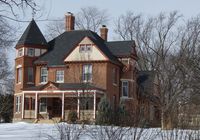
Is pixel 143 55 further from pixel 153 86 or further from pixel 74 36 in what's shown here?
pixel 74 36

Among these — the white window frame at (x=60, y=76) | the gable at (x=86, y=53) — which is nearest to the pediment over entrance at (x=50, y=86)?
the white window frame at (x=60, y=76)

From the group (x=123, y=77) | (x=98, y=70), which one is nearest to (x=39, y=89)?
(x=98, y=70)

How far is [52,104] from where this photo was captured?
5134cm

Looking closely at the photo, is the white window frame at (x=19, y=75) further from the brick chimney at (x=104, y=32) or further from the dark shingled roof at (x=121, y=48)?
the brick chimney at (x=104, y=32)

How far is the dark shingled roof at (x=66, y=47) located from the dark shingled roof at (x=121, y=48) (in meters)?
0.62

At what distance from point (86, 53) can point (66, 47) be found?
456 cm

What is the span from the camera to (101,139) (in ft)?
36.5

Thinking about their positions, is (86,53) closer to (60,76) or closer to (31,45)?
(60,76)

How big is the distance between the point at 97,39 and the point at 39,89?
30.5ft

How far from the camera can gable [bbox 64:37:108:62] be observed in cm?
5047

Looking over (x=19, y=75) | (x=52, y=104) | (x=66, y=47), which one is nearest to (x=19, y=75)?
(x=19, y=75)

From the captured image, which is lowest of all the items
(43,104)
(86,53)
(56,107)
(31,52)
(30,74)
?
(56,107)

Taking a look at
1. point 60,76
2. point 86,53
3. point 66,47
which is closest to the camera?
point 86,53

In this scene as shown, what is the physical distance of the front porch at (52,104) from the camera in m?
47.8
